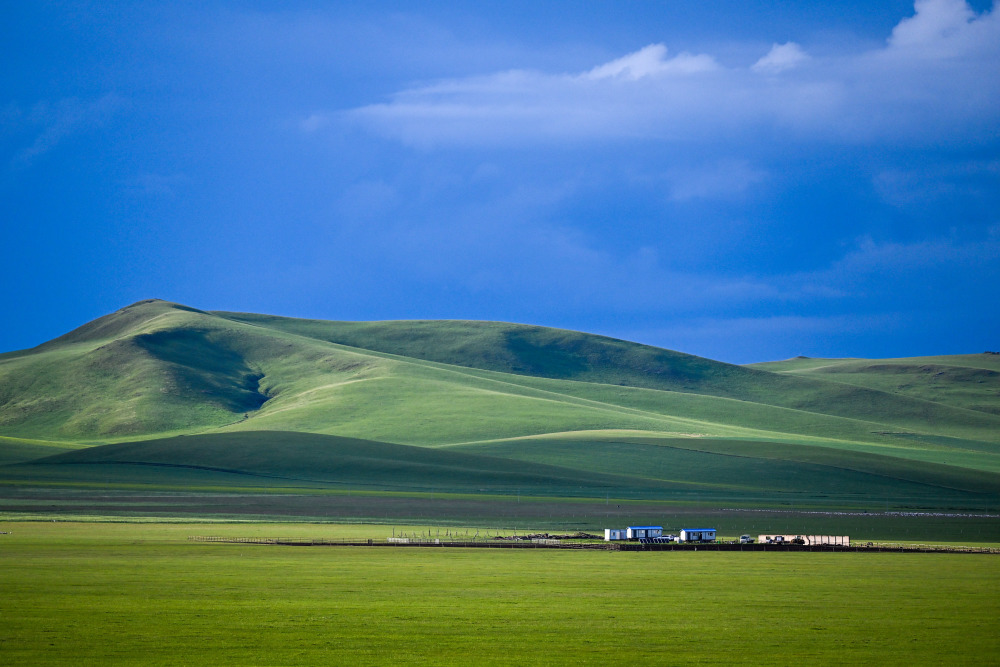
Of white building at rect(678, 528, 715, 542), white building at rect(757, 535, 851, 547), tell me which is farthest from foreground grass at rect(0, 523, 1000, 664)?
white building at rect(678, 528, 715, 542)

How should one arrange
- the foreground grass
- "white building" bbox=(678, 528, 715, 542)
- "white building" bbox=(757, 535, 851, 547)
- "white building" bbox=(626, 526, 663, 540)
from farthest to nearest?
"white building" bbox=(626, 526, 663, 540) < "white building" bbox=(678, 528, 715, 542) < "white building" bbox=(757, 535, 851, 547) < the foreground grass

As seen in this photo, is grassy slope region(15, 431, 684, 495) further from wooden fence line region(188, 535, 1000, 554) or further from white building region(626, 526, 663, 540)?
wooden fence line region(188, 535, 1000, 554)

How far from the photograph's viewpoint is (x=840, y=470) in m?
122

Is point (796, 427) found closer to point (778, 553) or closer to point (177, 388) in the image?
point (177, 388)

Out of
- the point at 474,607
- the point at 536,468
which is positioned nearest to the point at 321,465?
the point at 536,468

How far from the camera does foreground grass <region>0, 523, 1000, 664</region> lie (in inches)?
1009

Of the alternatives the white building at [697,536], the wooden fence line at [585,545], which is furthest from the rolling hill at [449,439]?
the wooden fence line at [585,545]

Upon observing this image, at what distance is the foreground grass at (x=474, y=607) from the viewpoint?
25625mm

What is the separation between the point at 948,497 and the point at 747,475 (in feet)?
67.2

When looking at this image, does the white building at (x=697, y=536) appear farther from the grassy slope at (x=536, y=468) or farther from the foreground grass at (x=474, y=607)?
the grassy slope at (x=536, y=468)

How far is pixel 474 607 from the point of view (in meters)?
33.5

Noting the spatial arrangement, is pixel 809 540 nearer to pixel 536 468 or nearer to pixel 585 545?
pixel 585 545

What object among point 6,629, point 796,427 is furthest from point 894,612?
point 796,427

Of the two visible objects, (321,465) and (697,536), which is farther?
(321,465)
